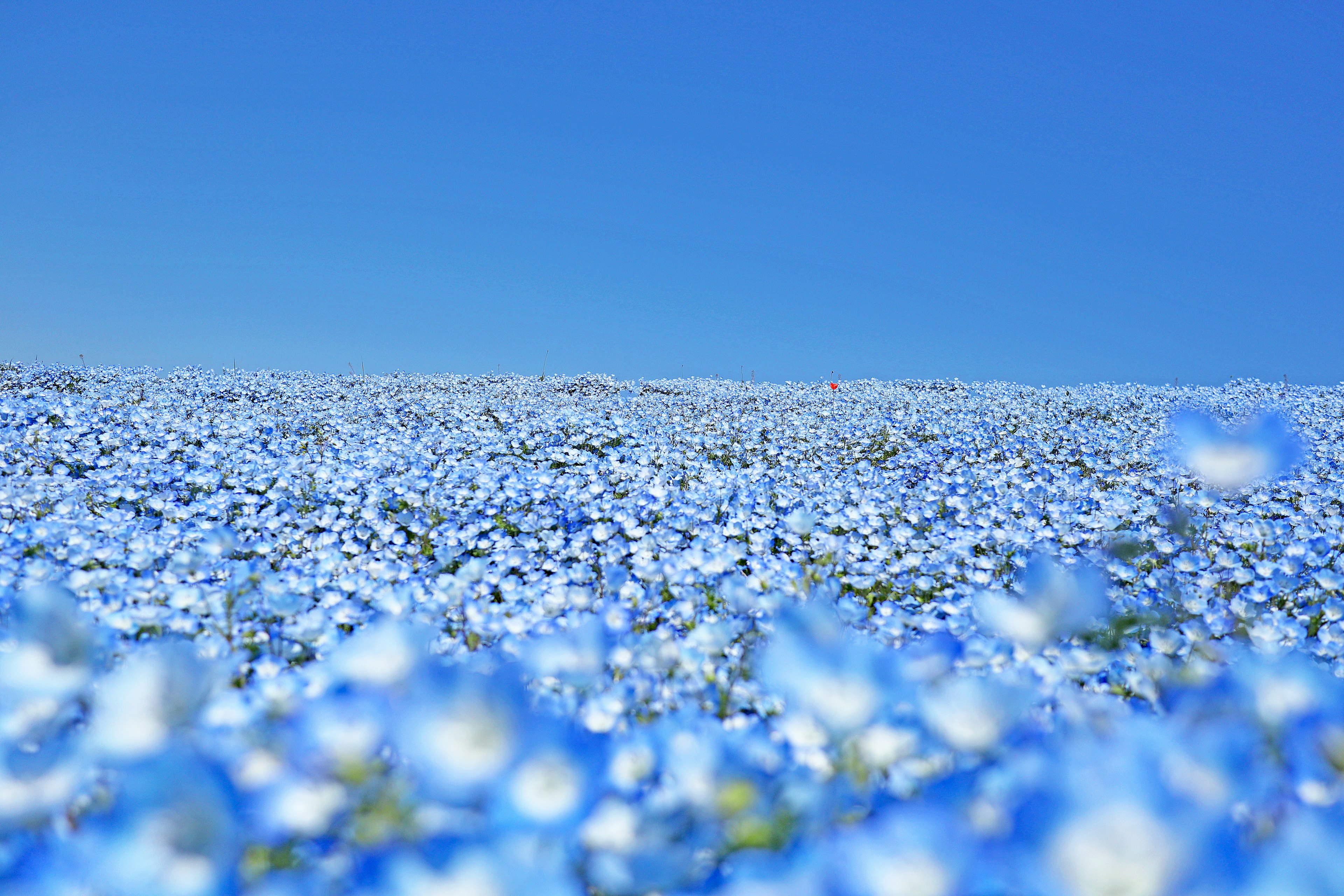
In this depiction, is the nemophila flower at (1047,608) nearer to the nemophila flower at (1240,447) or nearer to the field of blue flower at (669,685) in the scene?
the field of blue flower at (669,685)

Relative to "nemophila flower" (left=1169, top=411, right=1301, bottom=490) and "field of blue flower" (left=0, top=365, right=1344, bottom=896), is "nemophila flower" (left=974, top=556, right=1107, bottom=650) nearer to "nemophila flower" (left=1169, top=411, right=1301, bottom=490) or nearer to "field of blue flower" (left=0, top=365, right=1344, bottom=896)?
"field of blue flower" (left=0, top=365, right=1344, bottom=896)

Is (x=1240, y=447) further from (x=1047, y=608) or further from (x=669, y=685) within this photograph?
(x=669, y=685)

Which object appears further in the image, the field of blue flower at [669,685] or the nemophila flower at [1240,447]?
the nemophila flower at [1240,447]

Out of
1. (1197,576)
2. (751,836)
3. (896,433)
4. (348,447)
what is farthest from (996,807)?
(896,433)

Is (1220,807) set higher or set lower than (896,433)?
lower

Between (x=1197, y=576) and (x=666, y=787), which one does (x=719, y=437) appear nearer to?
(x=1197, y=576)

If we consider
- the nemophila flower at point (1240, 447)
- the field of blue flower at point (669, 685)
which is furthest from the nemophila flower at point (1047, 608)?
the nemophila flower at point (1240, 447)
